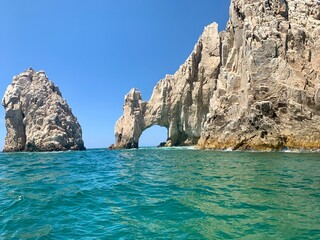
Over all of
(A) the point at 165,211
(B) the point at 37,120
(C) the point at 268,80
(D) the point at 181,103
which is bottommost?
(A) the point at 165,211

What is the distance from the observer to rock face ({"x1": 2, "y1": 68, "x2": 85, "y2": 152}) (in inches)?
3661

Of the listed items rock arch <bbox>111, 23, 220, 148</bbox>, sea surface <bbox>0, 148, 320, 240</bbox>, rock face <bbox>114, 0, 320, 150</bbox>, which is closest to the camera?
sea surface <bbox>0, 148, 320, 240</bbox>

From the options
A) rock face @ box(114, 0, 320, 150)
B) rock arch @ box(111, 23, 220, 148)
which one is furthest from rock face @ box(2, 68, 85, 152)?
rock face @ box(114, 0, 320, 150)

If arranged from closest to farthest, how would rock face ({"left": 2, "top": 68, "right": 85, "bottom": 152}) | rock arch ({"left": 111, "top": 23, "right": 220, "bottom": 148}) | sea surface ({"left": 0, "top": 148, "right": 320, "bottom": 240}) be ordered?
sea surface ({"left": 0, "top": 148, "right": 320, "bottom": 240})
rock arch ({"left": 111, "top": 23, "right": 220, "bottom": 148})
rock face ({"left": 2, "top": 68, "right": 85, "bottom": 152})

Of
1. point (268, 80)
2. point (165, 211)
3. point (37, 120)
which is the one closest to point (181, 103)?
point (268, 80)

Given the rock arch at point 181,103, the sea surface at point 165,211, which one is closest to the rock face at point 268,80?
the rock arch at point 181,103

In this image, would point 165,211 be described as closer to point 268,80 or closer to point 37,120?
point 268,80

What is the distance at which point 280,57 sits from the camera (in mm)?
53281

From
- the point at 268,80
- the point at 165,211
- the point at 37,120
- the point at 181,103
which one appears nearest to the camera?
the point at 165,211

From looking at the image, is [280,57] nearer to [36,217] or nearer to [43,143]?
[36,217]

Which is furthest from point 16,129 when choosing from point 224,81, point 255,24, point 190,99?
point 255,24

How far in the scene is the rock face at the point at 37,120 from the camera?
3661 inches

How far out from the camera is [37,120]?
96.1 metres

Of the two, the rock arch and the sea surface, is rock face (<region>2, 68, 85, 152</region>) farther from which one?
the sea surface
